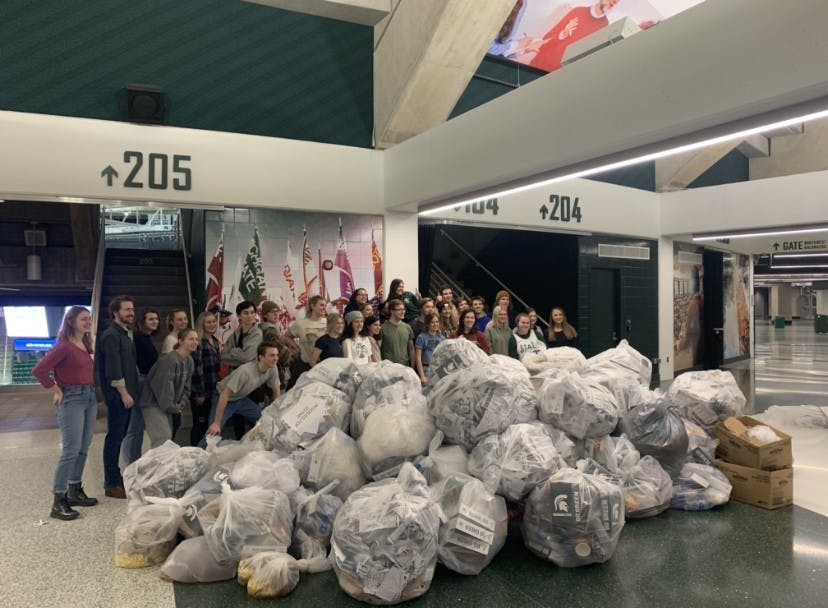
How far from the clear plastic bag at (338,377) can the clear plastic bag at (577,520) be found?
1.43m

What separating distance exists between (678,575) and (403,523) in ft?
4.55

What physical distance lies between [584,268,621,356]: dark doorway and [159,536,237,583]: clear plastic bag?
23.7 feet

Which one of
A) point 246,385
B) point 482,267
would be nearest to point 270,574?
point 246,385

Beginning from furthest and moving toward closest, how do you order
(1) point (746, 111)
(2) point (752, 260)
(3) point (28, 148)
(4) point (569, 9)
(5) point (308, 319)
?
(2) point (752, 260)
(4) point (569, 9)
(5) point (308, 319)
(3) point (28, 148)
(1) point (746, 111)

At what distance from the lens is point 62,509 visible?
3.59 metres

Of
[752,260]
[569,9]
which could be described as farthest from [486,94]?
[752,260]

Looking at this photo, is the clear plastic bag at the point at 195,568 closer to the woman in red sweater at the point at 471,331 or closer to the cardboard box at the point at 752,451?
the woman in red sweater at the point at 471,331

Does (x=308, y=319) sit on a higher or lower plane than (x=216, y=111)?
lower

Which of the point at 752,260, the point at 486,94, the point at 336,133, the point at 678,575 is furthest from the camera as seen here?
the point at 752,260

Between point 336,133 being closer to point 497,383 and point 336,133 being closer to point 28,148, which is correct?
point 28,148

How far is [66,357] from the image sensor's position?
3.57 meters

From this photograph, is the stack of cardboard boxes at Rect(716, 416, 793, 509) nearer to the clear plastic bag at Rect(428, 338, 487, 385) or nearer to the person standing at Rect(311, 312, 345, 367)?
the clear plastic bag at Rect(428, 338, 487, 385)

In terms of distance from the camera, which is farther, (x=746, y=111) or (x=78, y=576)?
(x=746, y=111)

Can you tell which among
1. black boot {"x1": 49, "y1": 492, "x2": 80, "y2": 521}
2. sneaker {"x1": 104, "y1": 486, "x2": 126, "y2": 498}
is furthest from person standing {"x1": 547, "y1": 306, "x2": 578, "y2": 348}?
black boot {"x1": 49, "y1": 492, "x2": 80, "y2": 521}
